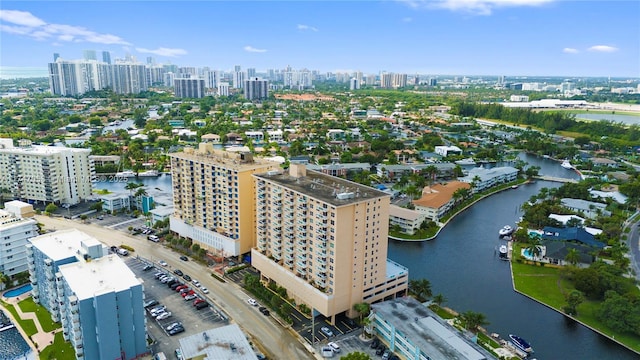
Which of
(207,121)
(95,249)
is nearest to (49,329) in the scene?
(95,249)

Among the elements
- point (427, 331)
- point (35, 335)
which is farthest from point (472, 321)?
point (35, 335)

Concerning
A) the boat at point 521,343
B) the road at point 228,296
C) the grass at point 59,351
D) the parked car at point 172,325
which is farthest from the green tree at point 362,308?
the grass at point 59,351

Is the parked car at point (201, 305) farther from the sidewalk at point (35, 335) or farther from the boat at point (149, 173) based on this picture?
the boat at point (149, 173)

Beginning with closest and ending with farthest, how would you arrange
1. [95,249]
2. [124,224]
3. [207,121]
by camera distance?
[95,249] → [124,224] → [207,121]

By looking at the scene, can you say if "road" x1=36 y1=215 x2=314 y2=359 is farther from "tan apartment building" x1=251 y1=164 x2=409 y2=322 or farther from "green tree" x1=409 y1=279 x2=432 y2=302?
"green tree" x1=409 y1=279 x2=432 y2=302

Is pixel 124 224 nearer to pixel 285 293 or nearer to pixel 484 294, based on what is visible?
pixel 285 293

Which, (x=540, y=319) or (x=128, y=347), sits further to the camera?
(x=540, y=319)

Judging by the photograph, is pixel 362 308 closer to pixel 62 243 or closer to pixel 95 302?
pixel 95 302
